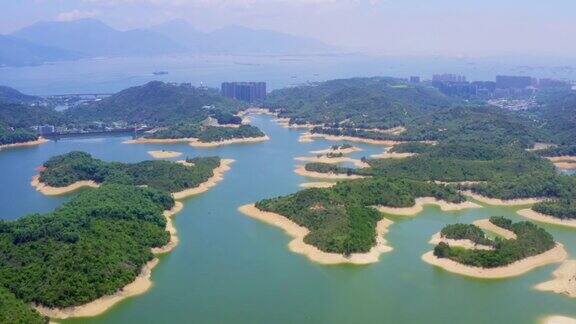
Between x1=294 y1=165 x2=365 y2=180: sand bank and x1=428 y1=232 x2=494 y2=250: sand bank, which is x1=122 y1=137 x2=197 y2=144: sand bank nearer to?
x1=294 y1=165 x2=365 y2=180: sand bank

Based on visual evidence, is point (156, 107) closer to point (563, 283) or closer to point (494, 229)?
point (494, 229)

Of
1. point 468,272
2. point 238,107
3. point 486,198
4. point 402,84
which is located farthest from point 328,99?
point 468,272

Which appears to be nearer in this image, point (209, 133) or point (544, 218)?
point (544, 218)

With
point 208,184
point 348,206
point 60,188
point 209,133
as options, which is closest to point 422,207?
point 348,206

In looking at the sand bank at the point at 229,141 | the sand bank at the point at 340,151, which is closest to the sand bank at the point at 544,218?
the sand bank at the point at 340,151

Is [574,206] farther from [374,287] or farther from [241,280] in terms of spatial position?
[241,280]

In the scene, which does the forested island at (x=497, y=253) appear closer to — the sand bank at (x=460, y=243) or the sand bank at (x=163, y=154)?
the sand bank at (x=460, y=243)
